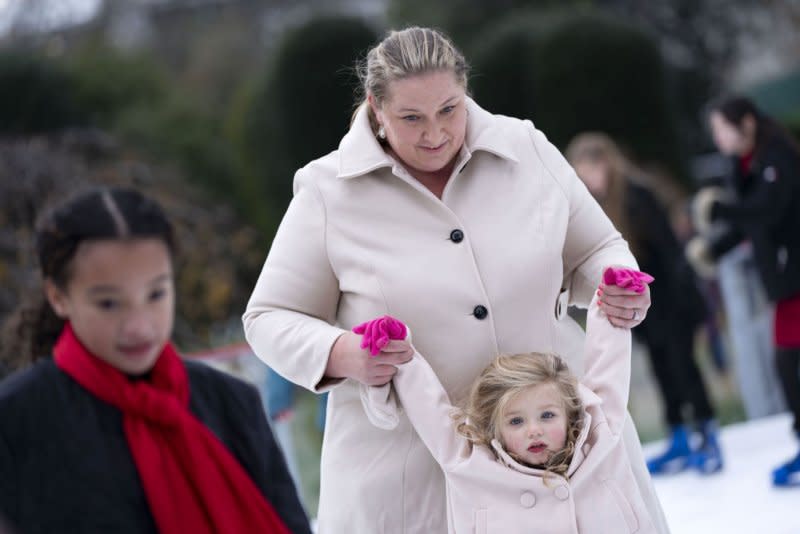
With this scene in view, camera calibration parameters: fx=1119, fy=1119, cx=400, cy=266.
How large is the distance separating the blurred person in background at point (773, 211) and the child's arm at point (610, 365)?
2.60 meters

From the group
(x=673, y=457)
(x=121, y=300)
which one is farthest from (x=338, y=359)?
(x=673, y=457)

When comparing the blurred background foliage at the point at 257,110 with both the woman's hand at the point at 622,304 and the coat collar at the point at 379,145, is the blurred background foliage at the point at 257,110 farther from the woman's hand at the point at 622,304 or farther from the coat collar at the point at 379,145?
the woman's hand at the point at 622,304

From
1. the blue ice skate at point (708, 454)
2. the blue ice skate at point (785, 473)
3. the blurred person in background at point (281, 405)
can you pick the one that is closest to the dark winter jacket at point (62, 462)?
the blurred person in background at point (281, 405)

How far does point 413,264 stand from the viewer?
240 cm

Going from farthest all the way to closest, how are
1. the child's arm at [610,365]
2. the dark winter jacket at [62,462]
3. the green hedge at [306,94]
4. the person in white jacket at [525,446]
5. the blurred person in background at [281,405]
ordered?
the green hedge at [306,94] → the blurred person in background at [281,405] → the child's arm at [610,365] → the person in white jacket at [525,446] → the dark winter jacket at [62,462]

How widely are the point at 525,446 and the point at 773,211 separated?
2.83 metres

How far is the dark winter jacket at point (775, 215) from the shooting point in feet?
15.8

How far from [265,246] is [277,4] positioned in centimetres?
1263

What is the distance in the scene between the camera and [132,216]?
2.03m

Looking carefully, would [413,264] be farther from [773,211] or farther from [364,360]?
[773,211]

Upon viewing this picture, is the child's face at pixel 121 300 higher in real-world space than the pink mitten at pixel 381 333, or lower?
higher

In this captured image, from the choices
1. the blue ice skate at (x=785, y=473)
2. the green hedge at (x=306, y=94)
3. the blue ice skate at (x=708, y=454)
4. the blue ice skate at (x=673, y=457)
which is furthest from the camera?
the green hedge at (x=306, y=94)

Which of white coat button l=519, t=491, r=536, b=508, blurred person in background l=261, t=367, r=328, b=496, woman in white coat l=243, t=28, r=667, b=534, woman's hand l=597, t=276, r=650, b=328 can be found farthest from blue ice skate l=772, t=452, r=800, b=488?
white coat button l=519, t=491, r=536, b=508

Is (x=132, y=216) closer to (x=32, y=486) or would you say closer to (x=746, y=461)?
(x=32, y=486)
